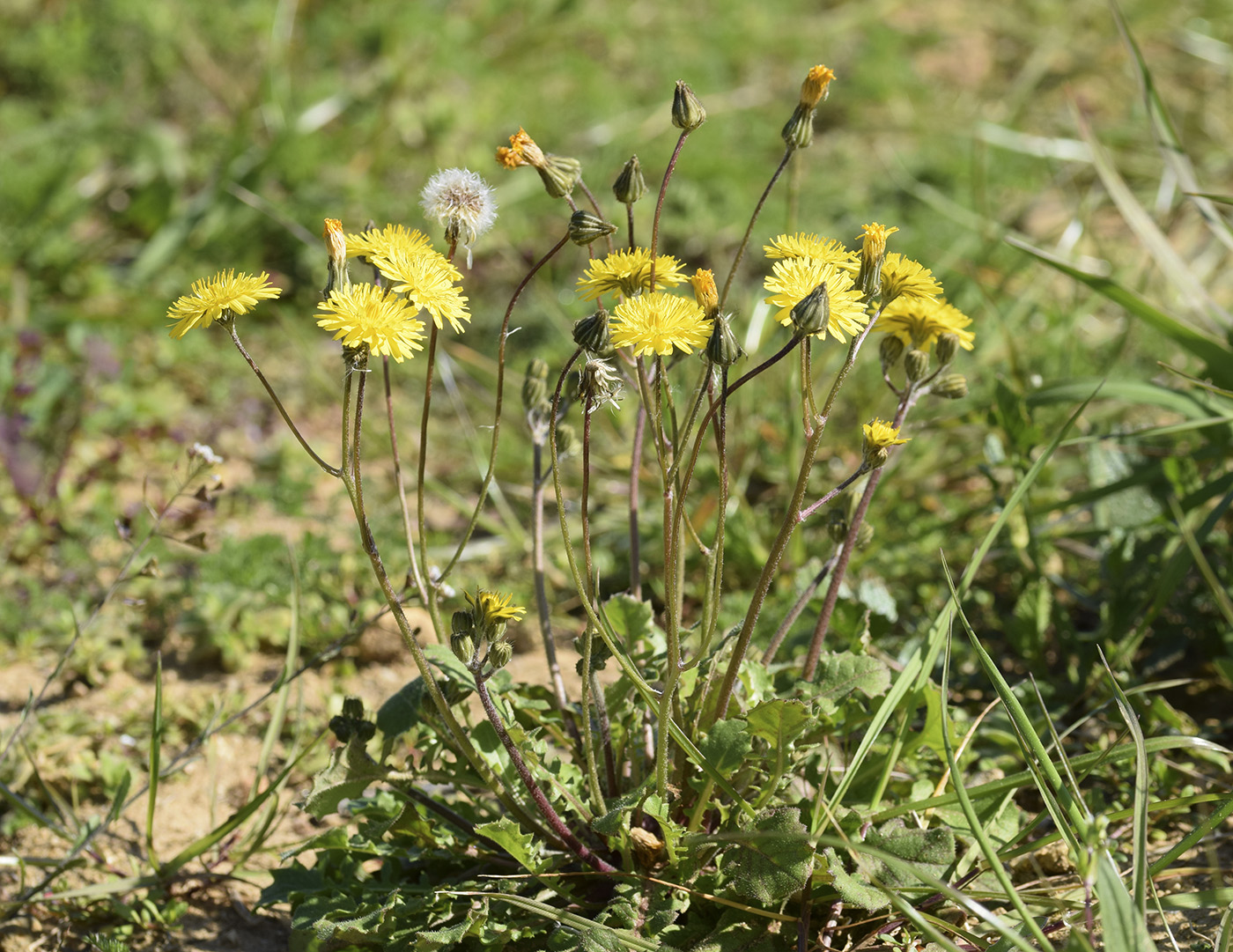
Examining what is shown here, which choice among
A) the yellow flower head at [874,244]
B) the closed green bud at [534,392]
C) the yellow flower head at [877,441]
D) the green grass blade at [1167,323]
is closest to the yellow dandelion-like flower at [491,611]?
the closed green bud at [534,392]

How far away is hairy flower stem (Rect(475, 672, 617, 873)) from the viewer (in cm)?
135

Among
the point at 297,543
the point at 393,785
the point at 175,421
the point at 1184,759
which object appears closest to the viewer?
the point at 393,785

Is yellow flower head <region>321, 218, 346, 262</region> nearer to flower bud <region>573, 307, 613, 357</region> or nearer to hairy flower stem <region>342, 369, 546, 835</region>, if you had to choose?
hairy flower stem <region>342, 369, 546, 835</region>

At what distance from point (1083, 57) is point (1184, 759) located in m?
3.87

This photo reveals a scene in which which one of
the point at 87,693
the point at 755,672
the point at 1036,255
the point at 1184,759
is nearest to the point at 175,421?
the point at 87,693

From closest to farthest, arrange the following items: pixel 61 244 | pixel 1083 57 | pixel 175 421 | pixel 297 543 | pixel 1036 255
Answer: pixel 1036 255 → pixel 297 543 → pixel 175 421 → pixel 61 244 → pixel 1083 57

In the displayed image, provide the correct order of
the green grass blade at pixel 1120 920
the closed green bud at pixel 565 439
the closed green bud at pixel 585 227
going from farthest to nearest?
the closed green bud at pixel 565 439 < the closed green bud at pixel 585 227 < the green grass blade at pixel 1120 920

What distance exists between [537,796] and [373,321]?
0.68 m

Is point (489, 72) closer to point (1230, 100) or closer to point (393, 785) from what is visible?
point (1230, 100)

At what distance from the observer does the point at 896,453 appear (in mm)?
2287

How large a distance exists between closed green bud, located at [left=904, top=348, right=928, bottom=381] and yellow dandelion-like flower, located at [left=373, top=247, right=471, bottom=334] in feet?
2.00

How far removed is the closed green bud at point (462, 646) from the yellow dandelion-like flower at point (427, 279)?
0.37m

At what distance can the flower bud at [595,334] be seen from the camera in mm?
1218

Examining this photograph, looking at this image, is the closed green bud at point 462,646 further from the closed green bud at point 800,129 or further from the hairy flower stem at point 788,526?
the closed green bud at point 800,129
